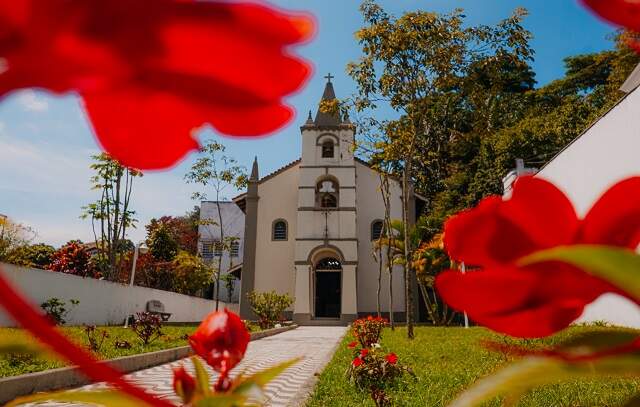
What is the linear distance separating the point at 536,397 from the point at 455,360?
7.81ft

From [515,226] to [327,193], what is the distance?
18.4 m

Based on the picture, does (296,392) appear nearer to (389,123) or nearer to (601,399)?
(601,399)

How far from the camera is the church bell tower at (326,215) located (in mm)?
17031

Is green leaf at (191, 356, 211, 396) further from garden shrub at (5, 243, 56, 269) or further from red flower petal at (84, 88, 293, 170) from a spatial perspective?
garden shrub at (5, 243, 56, 269)

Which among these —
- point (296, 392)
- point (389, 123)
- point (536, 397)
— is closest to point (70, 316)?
point (389, 123)

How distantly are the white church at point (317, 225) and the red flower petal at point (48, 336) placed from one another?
668 inches

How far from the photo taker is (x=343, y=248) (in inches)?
688

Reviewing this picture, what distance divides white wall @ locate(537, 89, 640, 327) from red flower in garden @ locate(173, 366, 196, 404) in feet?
20.9

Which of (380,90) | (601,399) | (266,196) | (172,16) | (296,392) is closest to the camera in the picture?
(172,16)

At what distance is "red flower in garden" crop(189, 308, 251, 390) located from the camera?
32 centimetres

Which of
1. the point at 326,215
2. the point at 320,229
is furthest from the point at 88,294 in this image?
the point at 326,215

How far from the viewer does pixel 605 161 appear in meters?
7.15

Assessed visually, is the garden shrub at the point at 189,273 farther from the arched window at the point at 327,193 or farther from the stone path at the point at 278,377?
the stone path at the point at 278,377

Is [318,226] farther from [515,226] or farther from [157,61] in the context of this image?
[157,61]
